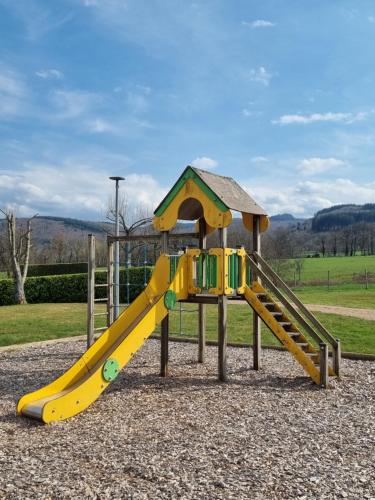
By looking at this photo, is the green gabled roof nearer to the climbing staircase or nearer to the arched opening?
the arched opening

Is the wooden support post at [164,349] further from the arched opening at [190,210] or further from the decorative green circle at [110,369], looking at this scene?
the decorative green circle at [110,369]

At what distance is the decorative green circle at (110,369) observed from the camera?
5.59 m

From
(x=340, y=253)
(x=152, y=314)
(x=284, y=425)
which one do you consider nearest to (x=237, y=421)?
(x=284, y=425)

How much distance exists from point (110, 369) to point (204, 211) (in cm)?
288

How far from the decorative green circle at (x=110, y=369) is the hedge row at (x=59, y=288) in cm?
1768

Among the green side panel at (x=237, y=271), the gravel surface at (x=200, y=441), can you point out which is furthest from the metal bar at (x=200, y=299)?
the gravel surface at (x=200, y=441)

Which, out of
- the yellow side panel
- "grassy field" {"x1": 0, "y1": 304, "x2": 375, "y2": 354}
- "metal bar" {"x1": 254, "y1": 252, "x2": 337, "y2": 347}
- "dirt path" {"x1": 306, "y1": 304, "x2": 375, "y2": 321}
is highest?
the yellow side panel

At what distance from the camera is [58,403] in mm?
5211

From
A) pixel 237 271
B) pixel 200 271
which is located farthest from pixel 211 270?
pixel 237 271

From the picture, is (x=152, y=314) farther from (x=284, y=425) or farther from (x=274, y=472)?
(x=274, y=472)

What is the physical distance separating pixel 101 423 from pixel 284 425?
2.03 meters

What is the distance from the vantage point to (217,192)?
7195mm

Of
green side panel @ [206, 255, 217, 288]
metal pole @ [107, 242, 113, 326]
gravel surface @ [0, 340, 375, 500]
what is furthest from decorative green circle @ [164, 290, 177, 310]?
metal pole @ [107, 242, 113, 326]

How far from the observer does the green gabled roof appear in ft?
23.4
